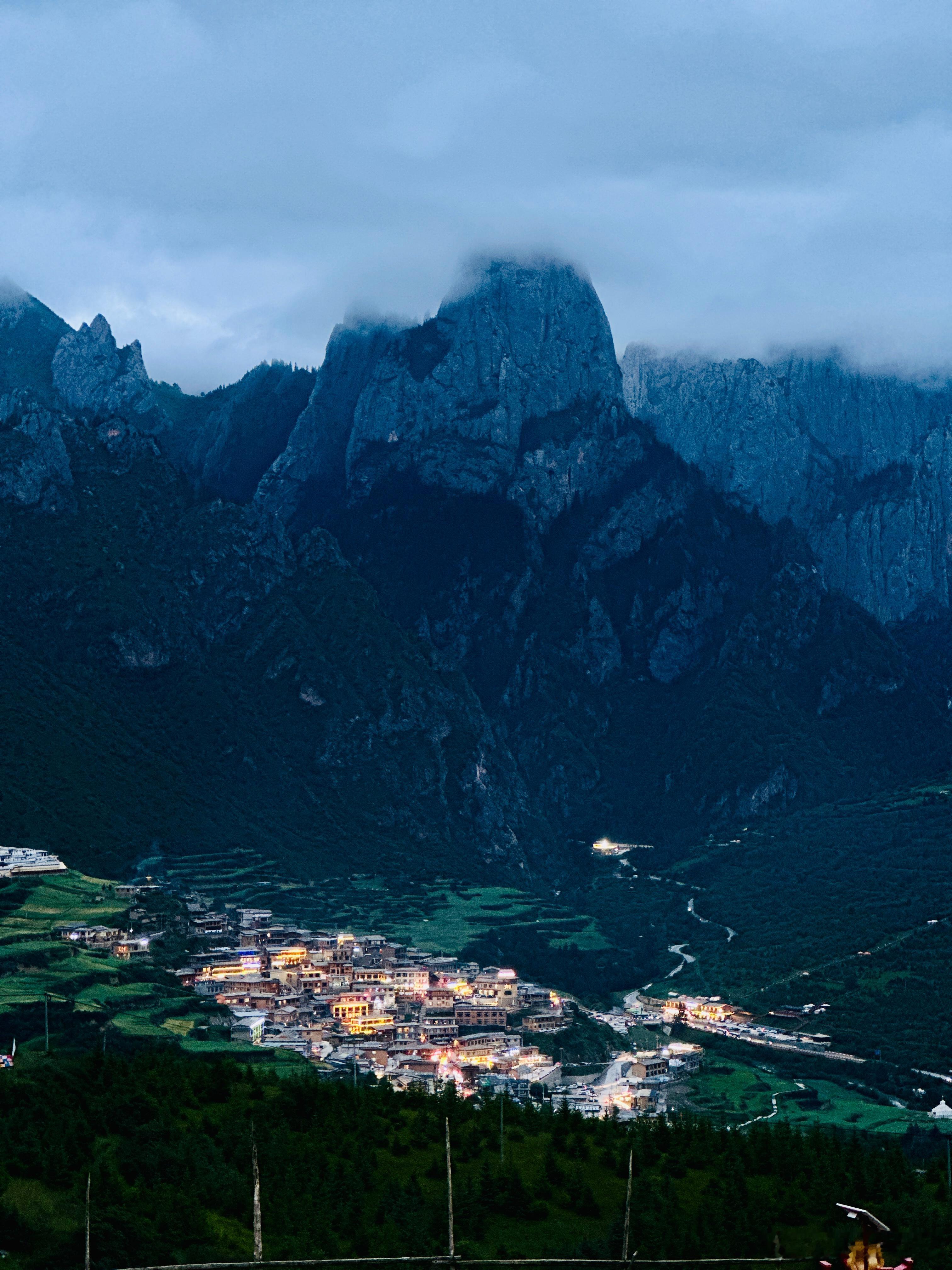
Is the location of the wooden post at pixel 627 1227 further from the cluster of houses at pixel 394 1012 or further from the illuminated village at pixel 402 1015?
the cluster of houses at pixel 394 1012

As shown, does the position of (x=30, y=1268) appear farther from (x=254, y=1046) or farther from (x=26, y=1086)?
(x=254, y=1046)

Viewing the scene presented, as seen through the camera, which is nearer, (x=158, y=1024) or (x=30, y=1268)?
(x=30, y=1268)

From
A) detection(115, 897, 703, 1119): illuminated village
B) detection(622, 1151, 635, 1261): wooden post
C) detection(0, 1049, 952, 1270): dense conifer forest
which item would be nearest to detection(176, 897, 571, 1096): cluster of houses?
detection(115, 897, 703, 1119): illuminated village

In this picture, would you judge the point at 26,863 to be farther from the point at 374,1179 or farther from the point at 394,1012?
the point at 374,1179

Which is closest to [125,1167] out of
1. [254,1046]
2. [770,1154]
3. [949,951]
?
[770,1154]

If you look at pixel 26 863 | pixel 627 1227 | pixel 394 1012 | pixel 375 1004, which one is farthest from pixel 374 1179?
pixel 26 863

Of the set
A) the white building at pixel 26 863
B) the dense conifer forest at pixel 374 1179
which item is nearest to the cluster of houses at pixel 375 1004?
the white building at pixel 26 863

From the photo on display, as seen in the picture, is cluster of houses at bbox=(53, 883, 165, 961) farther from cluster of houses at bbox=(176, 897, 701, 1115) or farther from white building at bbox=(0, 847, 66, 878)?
white building at bbox=(0, 847, 66, 878)

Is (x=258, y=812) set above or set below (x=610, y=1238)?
above

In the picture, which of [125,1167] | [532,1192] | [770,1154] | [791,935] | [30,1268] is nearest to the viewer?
[30,1268]

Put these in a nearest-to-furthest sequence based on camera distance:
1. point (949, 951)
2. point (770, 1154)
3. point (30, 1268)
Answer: point (30, 1268)
point (770, 1154)
point (949, 951)
